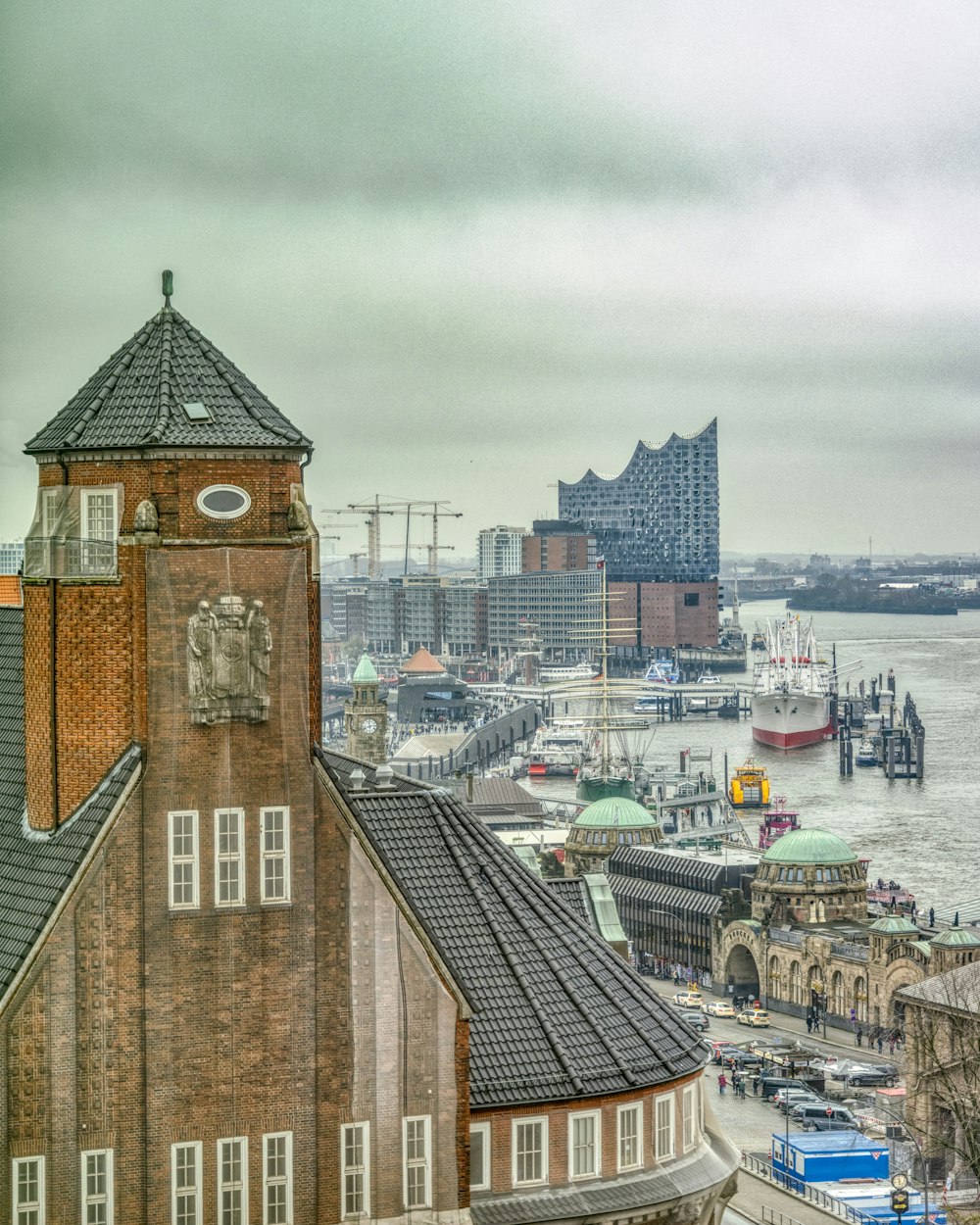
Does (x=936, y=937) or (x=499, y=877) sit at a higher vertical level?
(x=499, y=877)

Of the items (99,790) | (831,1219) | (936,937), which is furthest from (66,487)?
(936,937)

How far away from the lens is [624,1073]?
2141 centimetres

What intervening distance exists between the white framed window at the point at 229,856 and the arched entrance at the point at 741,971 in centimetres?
7320

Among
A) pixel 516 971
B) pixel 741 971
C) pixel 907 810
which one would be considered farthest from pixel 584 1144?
pixel 907 810

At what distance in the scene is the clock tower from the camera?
328ft

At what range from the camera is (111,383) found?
2088 cm

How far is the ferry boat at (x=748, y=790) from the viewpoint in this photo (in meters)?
160

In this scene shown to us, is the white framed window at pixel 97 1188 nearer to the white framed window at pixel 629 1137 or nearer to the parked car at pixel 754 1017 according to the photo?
the white framed window at pixel 629 1137

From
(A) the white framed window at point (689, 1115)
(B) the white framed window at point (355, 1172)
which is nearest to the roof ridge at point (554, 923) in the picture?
(A) the white framed window at point (689, 1115)

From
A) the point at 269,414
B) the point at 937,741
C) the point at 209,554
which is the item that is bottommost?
the point at 937,741

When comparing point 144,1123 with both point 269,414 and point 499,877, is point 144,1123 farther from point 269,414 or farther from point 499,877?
point 269,414

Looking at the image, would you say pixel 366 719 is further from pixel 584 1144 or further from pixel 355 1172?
pixel 355 1172

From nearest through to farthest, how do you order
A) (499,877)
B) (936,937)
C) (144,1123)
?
(144,1123) < (499,877) < (936,937)

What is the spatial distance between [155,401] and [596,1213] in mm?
8768
